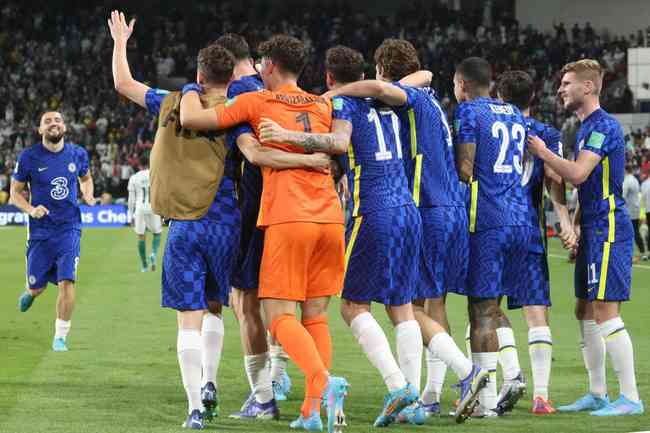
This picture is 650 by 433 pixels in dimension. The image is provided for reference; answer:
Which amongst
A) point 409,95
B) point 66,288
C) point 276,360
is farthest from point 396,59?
point 66,288

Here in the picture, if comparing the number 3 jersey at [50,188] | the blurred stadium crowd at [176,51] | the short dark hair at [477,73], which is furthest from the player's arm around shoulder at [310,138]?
the blurred stadium crowd at [176,51]

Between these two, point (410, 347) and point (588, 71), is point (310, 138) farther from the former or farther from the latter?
point (588, 71)

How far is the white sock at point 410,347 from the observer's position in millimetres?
7523

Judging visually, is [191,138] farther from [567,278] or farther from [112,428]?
[567,278]

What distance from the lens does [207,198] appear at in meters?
7.29

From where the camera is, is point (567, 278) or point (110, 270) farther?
point (110, 270)

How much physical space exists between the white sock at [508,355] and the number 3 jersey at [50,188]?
5191 millimetres

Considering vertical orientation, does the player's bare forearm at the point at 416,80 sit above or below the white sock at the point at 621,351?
above

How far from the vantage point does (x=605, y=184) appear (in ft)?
26.9

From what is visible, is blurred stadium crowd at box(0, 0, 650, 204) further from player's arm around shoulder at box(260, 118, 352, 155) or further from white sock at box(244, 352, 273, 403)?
player's arm around shoulder at box(260, 118, 352, 155)

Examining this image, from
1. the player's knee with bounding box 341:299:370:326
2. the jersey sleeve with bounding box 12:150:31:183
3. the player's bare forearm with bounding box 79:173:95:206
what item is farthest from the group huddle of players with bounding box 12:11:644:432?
the player's bare forearm with bounding box 79:173:95:206

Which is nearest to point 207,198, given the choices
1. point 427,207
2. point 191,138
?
point 191,138

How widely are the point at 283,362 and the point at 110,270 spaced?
1463 cm

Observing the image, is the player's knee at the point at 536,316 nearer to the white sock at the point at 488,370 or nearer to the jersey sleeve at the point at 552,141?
the white sock at the point at 488,370
